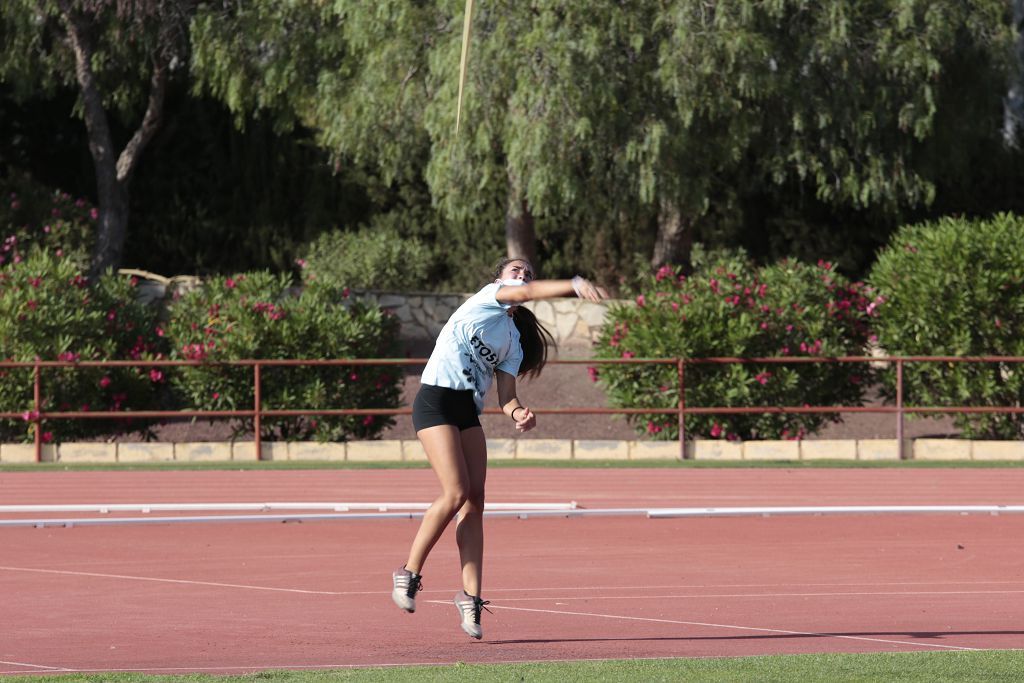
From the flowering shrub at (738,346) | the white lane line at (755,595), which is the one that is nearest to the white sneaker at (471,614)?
the white lane line at (755,595)

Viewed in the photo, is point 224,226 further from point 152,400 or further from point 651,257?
point 152,400

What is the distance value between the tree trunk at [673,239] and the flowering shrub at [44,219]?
9.96 m

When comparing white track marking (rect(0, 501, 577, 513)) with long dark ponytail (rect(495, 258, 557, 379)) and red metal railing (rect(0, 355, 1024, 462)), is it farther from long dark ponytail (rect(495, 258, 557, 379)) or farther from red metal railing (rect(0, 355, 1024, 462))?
long dark ponytail (rect(495, 258, 557, 379))

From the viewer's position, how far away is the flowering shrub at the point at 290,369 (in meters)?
19.8

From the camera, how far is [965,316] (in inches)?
766

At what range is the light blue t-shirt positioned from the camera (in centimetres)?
741

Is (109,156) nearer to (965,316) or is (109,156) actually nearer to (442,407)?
(965,316)

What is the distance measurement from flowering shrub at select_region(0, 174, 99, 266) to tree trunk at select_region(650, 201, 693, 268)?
32.7 ft

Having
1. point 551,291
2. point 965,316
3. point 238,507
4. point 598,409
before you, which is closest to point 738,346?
point 598,409

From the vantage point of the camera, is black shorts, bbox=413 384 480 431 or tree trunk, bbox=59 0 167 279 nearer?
→ black shorts, bbox=413 384 480 431

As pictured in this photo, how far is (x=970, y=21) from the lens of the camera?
2567cm

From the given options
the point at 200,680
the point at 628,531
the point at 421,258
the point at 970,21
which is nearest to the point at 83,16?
the point at 421,258

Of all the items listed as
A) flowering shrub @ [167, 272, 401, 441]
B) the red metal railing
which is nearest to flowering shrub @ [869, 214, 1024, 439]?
the red metal railing

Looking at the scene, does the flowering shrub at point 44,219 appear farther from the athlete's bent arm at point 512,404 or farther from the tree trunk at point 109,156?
the athlete's bent arm at point 512,404
